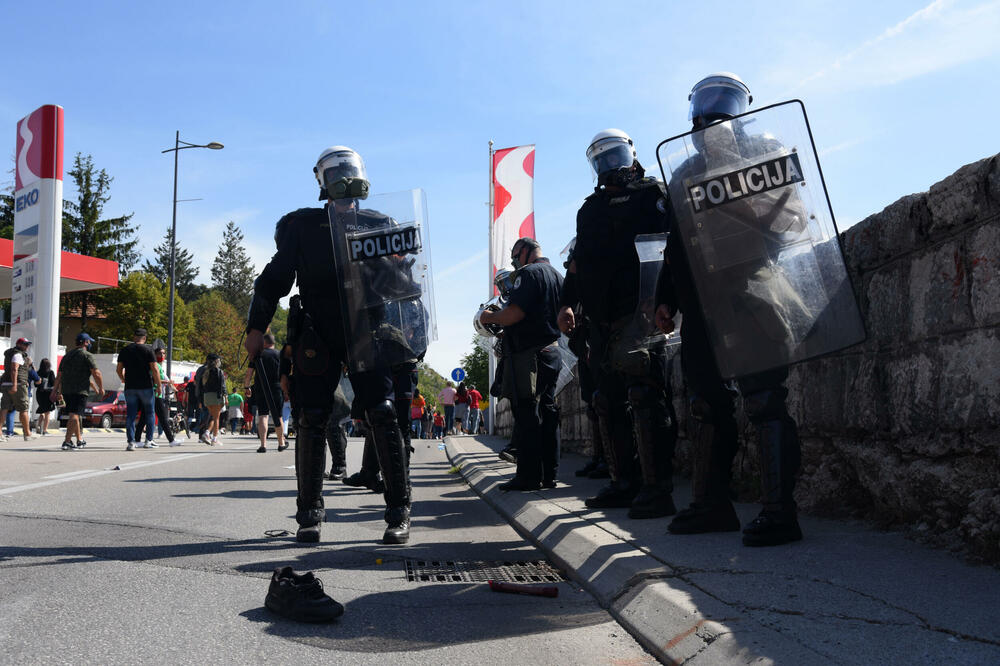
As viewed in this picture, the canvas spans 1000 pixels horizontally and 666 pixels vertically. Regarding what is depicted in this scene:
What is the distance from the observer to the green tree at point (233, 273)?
351ft

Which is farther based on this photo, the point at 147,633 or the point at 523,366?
the point at 523,366

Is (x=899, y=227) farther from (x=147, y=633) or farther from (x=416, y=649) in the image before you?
(x=147, y=633)

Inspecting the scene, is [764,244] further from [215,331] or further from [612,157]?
[215,331]

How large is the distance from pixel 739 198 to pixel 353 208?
2012 mm

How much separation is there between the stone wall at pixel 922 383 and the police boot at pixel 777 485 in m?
0.52

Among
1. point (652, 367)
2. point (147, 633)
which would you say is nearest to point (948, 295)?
point (652, 367)

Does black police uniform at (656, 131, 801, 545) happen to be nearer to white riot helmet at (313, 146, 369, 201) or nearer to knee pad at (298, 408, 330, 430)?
white riot helmet at (313, 146, 369, 201)

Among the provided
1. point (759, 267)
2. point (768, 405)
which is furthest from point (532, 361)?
point (759, 267)

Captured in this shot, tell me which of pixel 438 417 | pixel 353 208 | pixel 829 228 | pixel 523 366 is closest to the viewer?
pixel 829 228

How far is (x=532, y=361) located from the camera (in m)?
6.50

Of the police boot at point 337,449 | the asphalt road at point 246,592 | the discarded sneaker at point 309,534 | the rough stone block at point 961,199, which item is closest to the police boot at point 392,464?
the asphalt road at point 246,592

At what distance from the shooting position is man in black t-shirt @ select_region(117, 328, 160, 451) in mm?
13766

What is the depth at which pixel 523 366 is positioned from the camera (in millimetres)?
6484

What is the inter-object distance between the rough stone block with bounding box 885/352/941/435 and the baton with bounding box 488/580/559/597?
1669mm
